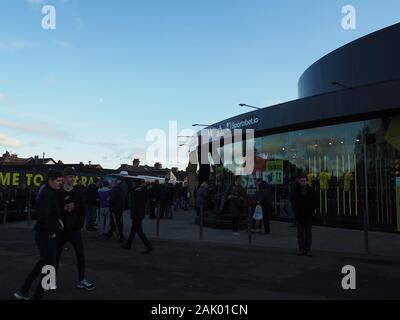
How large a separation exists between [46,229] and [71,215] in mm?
796

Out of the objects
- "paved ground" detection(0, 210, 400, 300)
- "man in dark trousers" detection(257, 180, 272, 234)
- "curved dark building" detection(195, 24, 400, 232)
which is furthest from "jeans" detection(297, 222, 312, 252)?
"curved dark building" detection(195, 24, 400, 232)

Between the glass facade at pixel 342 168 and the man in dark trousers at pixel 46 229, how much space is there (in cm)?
1011

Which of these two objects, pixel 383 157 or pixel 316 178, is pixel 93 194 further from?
pixel 383 157

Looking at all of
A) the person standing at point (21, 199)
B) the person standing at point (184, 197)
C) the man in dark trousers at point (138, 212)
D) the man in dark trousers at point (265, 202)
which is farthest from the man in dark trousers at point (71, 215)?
the person standing at point (184, 197)

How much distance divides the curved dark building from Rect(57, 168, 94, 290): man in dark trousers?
9323 millimetres

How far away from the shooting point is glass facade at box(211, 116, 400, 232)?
15.1 m

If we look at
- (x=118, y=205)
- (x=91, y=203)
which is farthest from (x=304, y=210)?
(x=91, y=203)

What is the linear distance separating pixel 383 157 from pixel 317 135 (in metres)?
3.31

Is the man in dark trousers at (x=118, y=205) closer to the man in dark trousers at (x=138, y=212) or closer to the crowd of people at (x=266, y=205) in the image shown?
the man in dark trousers at (x=138, y=212)

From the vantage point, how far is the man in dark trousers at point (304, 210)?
1002 centimetres

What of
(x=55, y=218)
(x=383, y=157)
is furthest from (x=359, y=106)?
(x=55, y=218)

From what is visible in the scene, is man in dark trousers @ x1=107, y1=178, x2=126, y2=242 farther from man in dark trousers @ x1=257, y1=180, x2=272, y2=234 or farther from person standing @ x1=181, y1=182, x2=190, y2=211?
person standing @ x1=181, y1=182, x2=190, y2=211

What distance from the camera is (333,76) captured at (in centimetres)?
2580

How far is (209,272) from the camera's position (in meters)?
8.16
